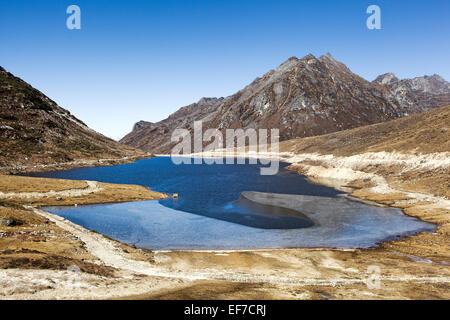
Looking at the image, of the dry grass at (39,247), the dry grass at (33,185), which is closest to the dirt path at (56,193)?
the dry grass at (33,185)

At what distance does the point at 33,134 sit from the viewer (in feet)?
498

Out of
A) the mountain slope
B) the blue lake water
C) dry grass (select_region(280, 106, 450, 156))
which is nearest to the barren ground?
the blue lake water

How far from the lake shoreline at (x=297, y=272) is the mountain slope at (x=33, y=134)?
115143 millimetres

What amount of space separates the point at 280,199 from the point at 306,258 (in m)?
36.7

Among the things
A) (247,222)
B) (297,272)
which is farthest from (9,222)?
(247,222)

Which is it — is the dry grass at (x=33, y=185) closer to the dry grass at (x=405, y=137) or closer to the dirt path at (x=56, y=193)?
the dirt path at (x=56, y=193)

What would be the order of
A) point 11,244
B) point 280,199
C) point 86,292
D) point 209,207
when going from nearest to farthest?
point 86,292
point 11,244
point 209,207
point 280,199

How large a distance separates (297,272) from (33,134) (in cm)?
16354

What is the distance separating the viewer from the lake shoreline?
774 inches

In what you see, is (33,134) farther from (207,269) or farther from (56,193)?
(207,269)

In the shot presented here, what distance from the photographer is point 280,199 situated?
224ft
